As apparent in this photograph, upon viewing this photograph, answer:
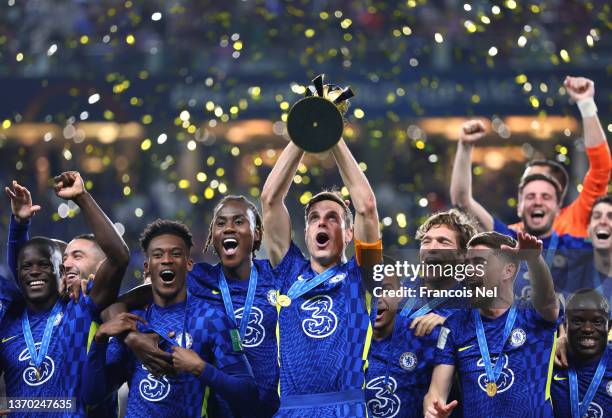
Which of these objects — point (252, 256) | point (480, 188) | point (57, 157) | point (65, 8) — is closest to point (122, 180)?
point (57, 157)

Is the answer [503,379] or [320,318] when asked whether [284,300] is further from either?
[503,379]

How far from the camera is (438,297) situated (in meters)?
5.20

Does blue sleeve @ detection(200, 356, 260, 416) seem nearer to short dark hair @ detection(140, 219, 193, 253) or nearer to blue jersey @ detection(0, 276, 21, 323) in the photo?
short dark hair @ detection(140, 219, 193, 253)

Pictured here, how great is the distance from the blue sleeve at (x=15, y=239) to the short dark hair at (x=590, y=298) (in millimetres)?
2321

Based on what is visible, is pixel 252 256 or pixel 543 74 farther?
pixel 543 74

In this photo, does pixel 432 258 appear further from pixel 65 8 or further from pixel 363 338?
pixel 65 8

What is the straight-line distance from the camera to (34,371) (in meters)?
5.01

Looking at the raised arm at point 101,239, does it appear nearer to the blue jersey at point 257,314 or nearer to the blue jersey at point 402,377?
the blue jersey at point 257,314

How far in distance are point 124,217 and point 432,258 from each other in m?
6.78

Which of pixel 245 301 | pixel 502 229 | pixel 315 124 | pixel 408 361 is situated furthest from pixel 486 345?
pixel 502 229

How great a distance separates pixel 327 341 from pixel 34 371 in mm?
1221

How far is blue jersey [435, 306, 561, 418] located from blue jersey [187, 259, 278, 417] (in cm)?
69

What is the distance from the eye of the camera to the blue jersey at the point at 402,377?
505cm

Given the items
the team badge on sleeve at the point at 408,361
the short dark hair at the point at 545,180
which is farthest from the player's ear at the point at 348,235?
the short dark hair at the point at 545,180
